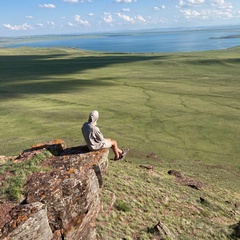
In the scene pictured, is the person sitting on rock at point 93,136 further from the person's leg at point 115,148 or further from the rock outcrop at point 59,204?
the rock outcrop at point 59,204

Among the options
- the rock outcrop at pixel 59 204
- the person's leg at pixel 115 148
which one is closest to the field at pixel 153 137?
the person's leg at pixel 115 148

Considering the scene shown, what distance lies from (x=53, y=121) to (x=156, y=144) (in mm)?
17808

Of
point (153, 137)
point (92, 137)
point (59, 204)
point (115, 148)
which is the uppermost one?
point (92, 137)

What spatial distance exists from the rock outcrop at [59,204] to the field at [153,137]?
61.4 inches

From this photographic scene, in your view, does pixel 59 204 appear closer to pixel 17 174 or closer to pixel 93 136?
pixel 17 174

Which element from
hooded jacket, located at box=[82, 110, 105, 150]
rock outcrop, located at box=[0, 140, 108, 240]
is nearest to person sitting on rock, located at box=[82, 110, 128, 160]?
hooded jacket, located at box=[82, 110, 105, 150]

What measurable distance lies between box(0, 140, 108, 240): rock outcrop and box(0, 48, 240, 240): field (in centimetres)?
156

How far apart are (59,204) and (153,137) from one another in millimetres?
26481

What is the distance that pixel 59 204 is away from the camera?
12.8 m

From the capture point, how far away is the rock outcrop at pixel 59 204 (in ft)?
36.5

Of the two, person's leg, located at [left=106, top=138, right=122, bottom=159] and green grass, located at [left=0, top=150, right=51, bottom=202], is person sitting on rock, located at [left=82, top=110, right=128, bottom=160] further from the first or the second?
green grass, located at [left=0, top=150, right=51, bottom=202]

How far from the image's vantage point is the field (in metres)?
17.1

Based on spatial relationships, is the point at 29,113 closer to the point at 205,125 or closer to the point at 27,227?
the point at 205,125

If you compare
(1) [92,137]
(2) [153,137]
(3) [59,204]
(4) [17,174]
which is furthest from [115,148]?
(2) [153,137]
